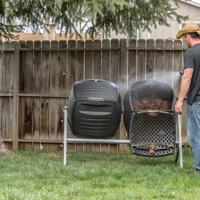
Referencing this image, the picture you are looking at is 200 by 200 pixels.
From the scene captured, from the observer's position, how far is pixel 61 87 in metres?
10.1

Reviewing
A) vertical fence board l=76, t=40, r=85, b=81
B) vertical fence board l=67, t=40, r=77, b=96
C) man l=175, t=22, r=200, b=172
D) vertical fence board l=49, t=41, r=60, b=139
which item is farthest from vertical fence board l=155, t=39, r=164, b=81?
man l=175, t=22, r=200, b=172

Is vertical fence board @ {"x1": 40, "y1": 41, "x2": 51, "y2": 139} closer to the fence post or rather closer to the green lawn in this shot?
the fence post

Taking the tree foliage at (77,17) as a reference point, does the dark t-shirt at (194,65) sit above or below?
below

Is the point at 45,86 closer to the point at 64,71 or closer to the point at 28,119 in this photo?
the point at 64,71

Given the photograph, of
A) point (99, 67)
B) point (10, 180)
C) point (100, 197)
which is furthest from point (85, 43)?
point (100, 197)

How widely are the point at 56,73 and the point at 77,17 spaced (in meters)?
1.53

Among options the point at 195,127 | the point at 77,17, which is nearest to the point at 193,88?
the point at 195,127

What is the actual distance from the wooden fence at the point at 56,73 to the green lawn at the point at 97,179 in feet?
5.27

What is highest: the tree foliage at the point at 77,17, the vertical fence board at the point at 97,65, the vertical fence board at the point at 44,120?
the tree foliage at the point at 77,17

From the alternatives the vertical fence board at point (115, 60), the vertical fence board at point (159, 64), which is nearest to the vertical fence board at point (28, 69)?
the vertical fence board at point (115, 60)

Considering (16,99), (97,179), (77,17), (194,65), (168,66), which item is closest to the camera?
(97,179)

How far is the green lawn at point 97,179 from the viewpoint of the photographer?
5.40 meters

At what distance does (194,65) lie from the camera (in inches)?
267

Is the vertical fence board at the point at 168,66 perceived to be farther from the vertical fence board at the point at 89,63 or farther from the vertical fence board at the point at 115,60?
the vertical fence board at the point at 89,63
